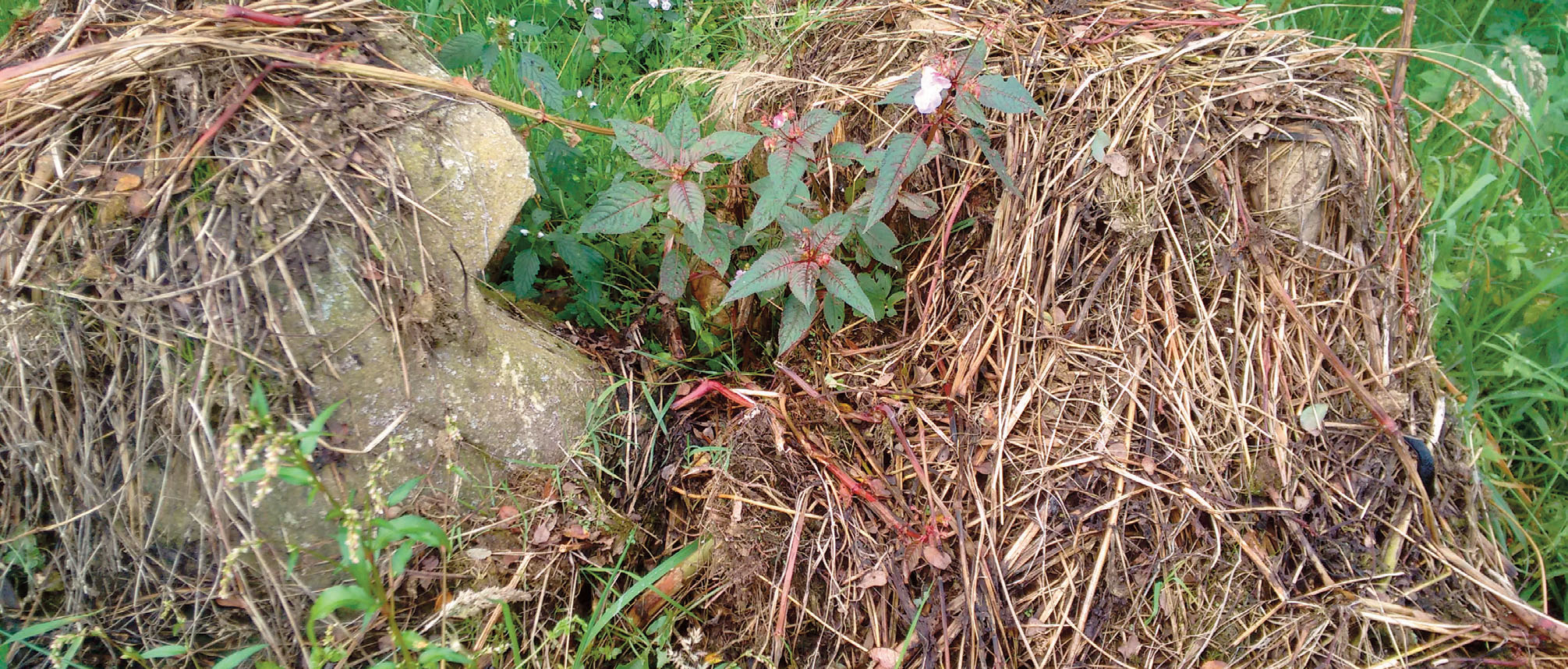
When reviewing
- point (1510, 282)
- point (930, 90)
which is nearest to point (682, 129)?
point (930, 90)

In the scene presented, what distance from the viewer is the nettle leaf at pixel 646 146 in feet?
6.28

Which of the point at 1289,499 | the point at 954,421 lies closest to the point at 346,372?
the point at 954,421

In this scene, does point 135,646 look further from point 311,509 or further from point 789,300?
point 789,300

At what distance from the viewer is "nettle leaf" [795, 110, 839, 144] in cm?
191

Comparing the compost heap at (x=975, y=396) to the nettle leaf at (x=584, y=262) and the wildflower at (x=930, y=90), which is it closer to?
the nettle leaf at (x=584, y=262)

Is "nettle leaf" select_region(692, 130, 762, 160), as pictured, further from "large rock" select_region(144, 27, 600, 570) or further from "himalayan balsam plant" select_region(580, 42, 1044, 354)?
"large rock" select_region(144, 27, 600, 570)

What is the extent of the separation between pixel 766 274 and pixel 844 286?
184 millimetres

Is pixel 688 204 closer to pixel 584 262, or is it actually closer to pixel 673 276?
pixel 673 276

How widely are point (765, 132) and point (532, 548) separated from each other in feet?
3.62

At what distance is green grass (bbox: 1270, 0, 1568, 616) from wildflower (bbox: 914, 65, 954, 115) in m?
1.37

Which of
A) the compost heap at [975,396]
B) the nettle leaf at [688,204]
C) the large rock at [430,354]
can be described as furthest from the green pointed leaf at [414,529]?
the nettle leaf at [688,204]

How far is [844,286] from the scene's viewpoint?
189cm

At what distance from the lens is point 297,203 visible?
5.74ft

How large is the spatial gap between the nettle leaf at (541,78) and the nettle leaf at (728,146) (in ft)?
1.71
